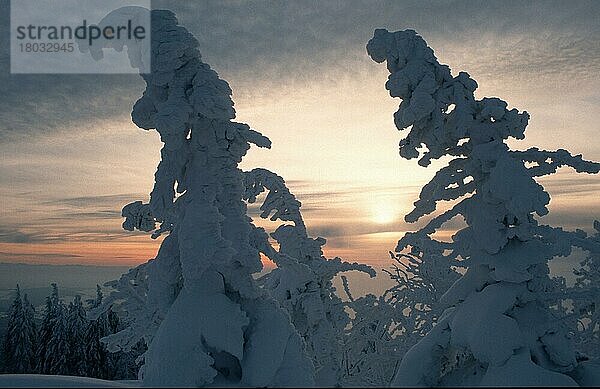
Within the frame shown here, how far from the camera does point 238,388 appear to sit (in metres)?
7.80

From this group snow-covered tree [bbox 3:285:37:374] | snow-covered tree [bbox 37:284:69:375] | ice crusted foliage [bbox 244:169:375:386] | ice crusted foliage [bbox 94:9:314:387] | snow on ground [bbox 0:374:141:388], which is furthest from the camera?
snow-covered tree [bbox 3:285:37:374]

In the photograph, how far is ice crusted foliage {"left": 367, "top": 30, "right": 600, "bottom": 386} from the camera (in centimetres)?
828

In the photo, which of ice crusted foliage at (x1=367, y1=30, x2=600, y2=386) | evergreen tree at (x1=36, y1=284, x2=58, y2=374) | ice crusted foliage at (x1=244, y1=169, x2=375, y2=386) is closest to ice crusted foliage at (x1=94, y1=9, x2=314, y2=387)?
ice crusted foliage at (x1=367, y1=30, x2=600, y2=386)

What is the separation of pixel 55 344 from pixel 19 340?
17.4ft

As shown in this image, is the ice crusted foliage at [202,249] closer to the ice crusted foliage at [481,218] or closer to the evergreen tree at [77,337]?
the ice crusted foliage at [481,218]

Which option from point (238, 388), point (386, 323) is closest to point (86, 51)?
point (238, 388)

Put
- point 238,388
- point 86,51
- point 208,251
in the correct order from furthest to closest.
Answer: point 86,51
point 208,251
point 238,388

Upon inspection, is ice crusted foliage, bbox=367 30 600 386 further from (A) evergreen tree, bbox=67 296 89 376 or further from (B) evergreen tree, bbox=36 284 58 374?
(B) evergreen tree, bbox=36 284 58 374

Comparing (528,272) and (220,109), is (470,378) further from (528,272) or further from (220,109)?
(220,109)

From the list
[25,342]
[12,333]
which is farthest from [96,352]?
[12,333]

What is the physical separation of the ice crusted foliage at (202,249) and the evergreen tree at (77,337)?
112 feet

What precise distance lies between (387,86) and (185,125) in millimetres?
3821

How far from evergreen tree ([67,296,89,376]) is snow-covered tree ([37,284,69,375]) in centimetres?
52

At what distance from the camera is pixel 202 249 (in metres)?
8.37
